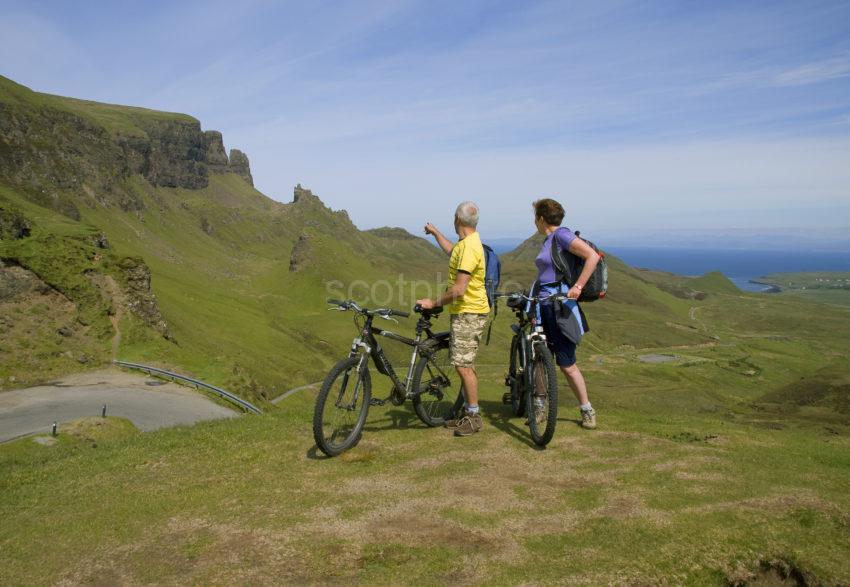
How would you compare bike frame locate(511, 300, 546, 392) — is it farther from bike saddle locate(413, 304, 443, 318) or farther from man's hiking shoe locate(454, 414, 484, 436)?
bike saddle locate(413, 304, 443, 318)

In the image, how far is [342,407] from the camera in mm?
11352

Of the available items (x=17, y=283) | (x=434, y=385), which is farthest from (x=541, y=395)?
(x=17, y=283)

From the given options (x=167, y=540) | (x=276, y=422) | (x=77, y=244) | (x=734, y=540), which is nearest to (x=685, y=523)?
(x=734, y=540)

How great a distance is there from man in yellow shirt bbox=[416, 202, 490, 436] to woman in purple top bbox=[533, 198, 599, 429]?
4.51ft

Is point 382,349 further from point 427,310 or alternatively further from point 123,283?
point 123,283

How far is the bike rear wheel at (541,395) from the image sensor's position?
37.2ft

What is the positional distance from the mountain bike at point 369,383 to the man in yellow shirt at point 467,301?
667 millimetres

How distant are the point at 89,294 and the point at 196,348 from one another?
25.1m

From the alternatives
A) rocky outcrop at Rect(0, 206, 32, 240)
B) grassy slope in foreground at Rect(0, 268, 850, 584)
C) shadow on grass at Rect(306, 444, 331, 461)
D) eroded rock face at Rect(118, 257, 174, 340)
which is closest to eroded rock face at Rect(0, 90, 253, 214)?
eroded rock face at Rect(118, 257, 174, 340)

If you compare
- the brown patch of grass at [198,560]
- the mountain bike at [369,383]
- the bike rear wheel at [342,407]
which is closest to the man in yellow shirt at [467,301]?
the mountain bike at [369,383]

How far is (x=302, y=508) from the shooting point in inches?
355

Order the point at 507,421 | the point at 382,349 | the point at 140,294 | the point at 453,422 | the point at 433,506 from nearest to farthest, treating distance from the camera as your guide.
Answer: the point at 433,506
the point at 382,349
the point at 453,422
the point at 507,421
the point at 140,294

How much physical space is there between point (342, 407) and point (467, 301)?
11.3ft

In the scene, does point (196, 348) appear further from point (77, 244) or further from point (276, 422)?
point (276, 422)
